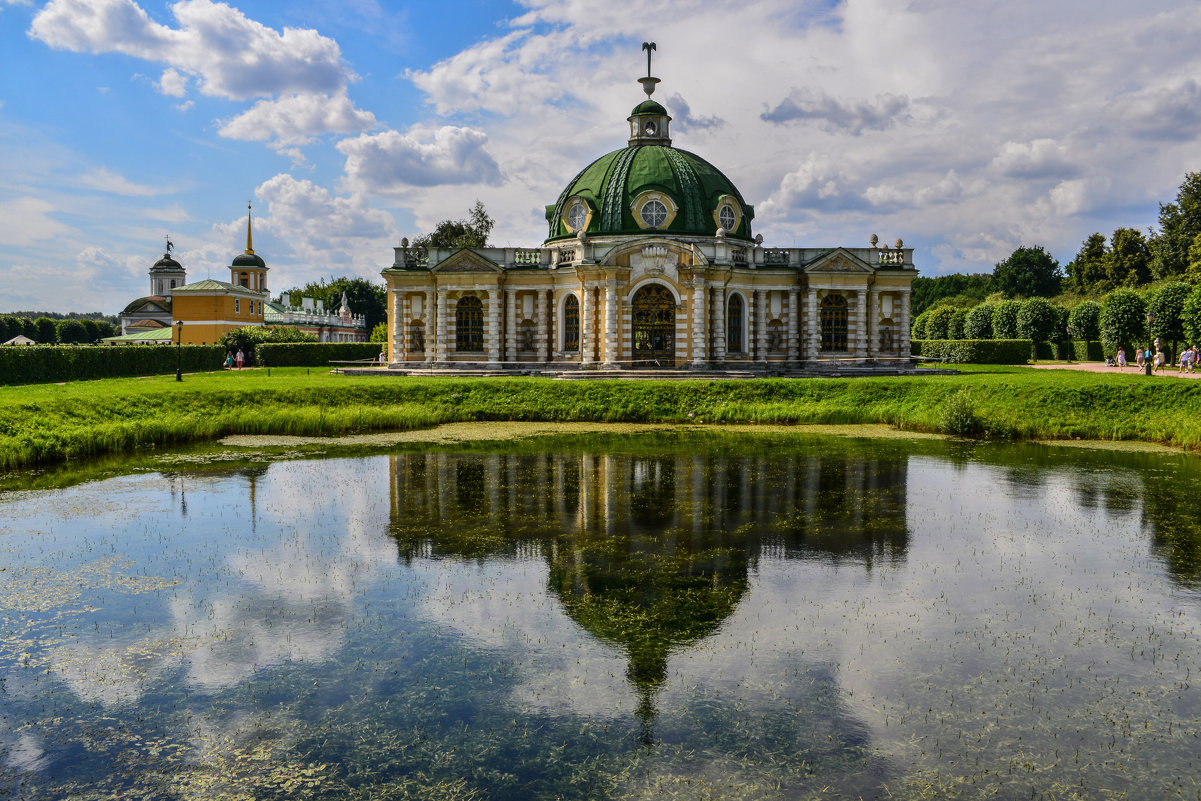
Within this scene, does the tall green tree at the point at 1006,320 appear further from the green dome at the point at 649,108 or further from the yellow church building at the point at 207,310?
the yellow church building at the point at 207,310

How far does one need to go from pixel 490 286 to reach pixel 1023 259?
7650 cm

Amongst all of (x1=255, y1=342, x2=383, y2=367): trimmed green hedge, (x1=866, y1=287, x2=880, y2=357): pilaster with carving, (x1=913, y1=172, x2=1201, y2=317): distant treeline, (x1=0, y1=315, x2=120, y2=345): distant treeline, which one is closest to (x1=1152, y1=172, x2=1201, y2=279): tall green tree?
(x1=913, y1=172, x2=1201, y2=317): distant treeline

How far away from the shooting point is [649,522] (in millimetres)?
15445

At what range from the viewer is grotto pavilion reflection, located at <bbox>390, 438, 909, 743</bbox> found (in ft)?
35.6

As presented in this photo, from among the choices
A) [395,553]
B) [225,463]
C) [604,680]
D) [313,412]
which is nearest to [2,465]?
[225,463]

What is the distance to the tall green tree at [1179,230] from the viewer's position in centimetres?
6844

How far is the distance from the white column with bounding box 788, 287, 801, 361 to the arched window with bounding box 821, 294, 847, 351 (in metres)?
1.36

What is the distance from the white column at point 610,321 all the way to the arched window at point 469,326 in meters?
7.89

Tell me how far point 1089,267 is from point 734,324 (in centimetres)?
5441

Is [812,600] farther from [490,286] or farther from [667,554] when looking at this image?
[490,286]

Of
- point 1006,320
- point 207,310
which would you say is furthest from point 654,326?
point 207,310

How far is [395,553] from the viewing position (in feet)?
44.0

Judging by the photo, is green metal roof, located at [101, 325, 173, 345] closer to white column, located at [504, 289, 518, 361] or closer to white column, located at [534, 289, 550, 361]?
Answer: white column, located at [504, 289, 518, 361]

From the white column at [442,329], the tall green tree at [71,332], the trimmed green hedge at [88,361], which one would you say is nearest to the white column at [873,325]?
the white column at [442,329]
